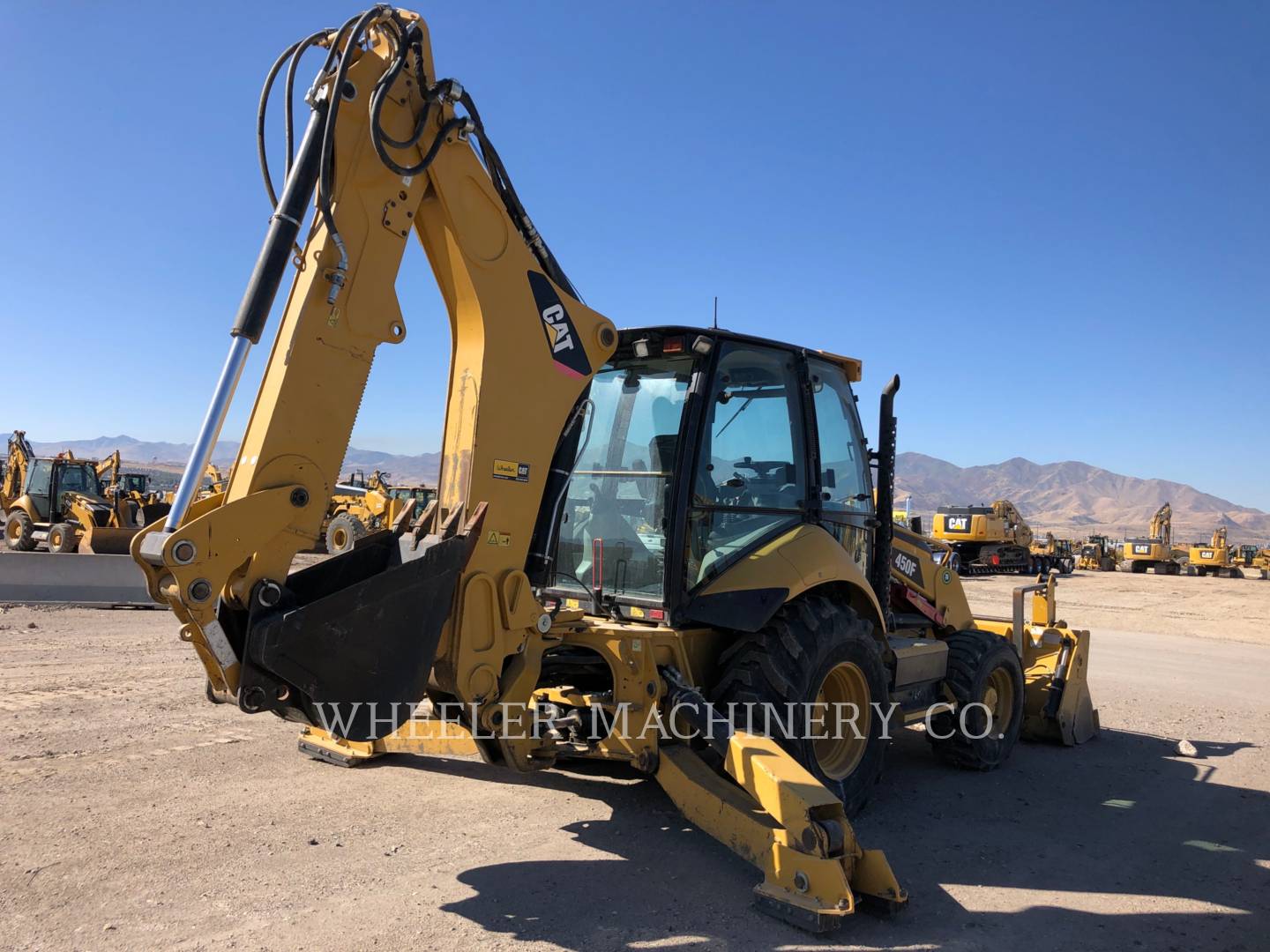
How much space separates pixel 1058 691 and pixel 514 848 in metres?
4.96

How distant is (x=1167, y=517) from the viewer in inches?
1928

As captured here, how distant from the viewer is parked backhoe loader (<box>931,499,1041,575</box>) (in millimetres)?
35219

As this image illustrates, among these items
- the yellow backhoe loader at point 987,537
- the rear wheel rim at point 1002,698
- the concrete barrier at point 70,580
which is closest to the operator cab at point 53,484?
the concrete barrier at point 70,580

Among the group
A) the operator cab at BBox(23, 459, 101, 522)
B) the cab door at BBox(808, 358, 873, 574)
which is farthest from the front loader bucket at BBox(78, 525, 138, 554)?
the cab door at BBox(808, 358, 873, 574)

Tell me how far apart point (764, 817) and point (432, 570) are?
1841 millimetres

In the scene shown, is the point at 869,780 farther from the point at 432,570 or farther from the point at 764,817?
A: the point at 432,570

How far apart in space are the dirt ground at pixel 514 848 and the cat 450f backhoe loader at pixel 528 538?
0.39 m

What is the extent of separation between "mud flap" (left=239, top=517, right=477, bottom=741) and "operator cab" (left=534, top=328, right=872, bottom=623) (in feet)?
3.85

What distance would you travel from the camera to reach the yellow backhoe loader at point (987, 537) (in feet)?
116

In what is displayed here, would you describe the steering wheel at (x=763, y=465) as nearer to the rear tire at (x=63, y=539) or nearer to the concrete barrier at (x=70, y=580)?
the concrete barrier at (x=70, y=580)

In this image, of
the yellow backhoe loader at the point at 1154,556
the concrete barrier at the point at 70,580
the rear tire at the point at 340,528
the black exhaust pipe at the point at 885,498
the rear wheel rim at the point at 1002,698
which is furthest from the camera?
the yellow backhoe loader at the point at 1154,556

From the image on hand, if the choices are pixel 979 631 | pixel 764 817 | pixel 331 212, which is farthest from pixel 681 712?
pixel 979 631

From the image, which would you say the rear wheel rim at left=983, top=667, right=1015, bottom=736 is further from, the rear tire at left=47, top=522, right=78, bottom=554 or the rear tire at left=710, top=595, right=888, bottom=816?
the rear tire at left=47, top=522, right=78, bottom=554

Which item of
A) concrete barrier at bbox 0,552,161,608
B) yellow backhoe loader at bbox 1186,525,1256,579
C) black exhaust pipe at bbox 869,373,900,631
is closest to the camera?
black exhaust pipe at bbox 869,373,900,631
